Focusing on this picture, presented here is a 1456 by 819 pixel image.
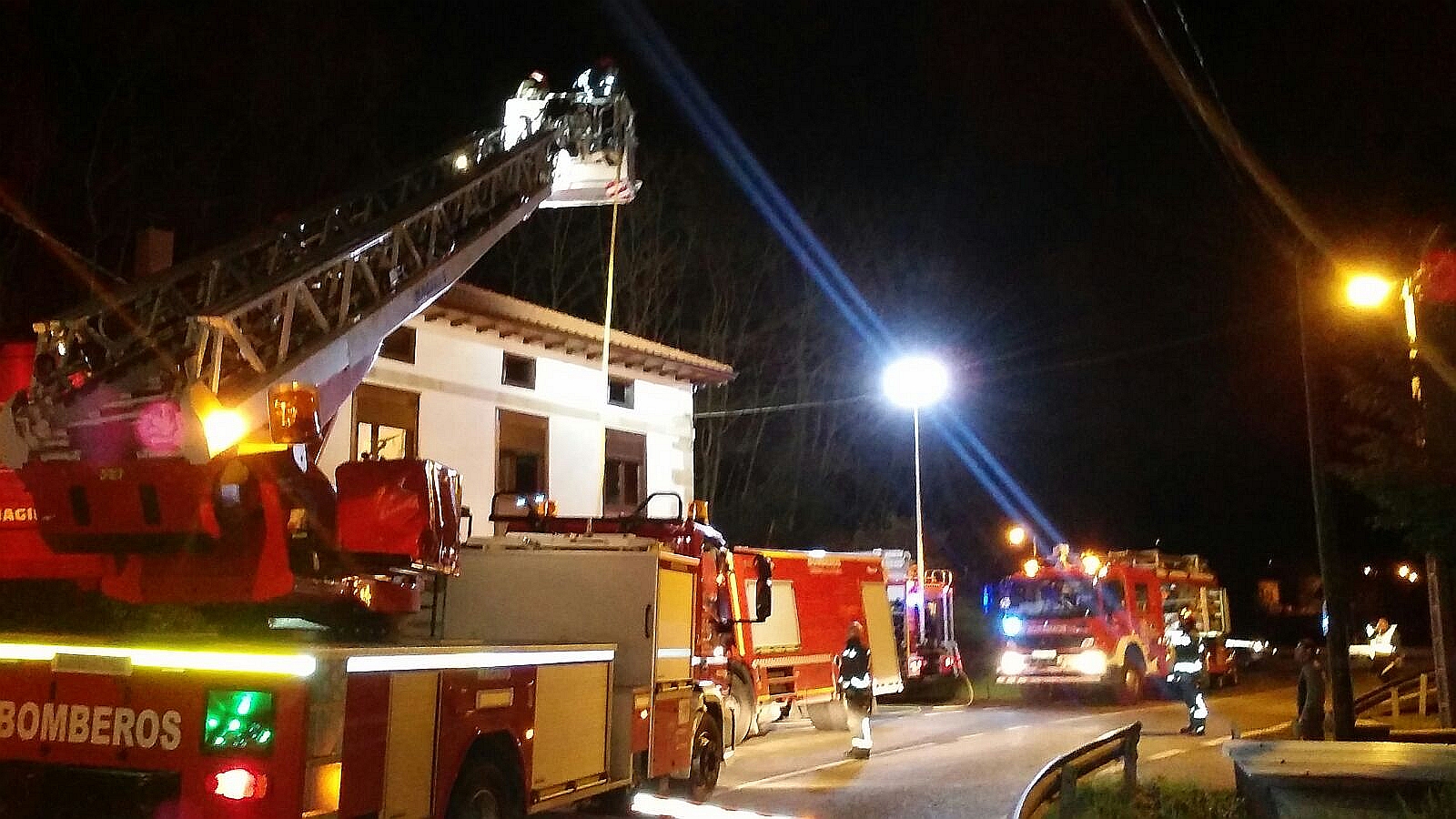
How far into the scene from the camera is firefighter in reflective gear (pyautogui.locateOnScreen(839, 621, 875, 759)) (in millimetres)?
13117

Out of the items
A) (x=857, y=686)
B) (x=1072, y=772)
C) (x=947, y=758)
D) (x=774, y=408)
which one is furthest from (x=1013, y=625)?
(x=1072, y=772)

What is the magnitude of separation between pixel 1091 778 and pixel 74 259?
12.8 metres

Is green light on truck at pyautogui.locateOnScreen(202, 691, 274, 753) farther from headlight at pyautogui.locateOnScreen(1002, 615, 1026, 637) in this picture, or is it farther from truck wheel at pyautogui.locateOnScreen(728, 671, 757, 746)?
headlight at pyautogui.locateOnScreen(1002, 615, 1026, 637)

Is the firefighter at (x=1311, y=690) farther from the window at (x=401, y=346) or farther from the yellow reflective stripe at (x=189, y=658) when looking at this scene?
the window at (x=401, y=346)

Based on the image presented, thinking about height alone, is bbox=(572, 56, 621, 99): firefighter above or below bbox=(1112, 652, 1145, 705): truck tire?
above

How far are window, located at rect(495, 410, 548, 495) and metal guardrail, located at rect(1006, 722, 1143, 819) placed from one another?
37.2ft

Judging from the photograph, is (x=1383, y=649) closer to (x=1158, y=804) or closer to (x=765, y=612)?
(x=1158, y=804)

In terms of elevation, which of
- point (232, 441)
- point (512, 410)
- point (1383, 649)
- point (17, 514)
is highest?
point (512, 410)

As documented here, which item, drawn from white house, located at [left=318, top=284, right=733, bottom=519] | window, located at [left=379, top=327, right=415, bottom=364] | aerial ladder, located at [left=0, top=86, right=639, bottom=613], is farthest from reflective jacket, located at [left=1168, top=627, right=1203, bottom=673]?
window, located at [left=379, top=327, right=415, bottom=364]

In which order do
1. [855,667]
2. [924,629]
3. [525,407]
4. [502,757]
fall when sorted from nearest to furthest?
1. [502,757]
2. [855,667]
3. [525,407]
4. [924,629]

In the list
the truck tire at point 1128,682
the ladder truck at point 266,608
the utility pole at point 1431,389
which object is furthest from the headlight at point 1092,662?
the ladder truck at point 266,608

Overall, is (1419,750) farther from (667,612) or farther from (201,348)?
(201,348)

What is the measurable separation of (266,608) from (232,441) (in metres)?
0.98

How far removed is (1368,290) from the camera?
35.3 ft
